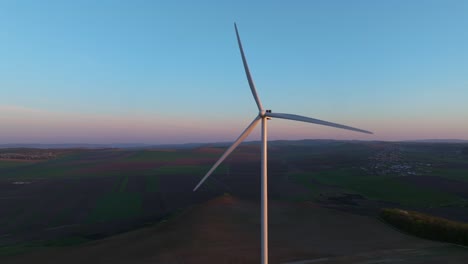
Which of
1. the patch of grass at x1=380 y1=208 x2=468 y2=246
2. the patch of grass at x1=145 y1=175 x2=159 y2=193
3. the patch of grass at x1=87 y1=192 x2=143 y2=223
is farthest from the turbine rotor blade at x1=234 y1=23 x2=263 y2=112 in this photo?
the patch of grass at x1=145 y1=175 x2=159 y2=193

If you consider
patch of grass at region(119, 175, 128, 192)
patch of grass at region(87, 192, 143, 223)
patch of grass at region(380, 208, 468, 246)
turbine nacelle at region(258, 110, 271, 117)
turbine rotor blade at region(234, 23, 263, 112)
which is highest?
turbine rotor blade at region(234, 23, 263, 112)

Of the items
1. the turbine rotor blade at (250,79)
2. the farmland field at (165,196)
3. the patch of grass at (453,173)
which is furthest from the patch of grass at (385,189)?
the turbine rotor blade at (250,79)

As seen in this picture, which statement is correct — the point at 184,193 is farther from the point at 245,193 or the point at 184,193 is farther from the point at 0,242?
the point at 0,242

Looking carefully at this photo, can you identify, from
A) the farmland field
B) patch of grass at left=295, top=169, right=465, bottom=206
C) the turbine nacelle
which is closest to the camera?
the turbine nacelle

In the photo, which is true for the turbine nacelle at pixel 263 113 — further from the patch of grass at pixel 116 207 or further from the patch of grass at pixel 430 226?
the patch of grass at pixel 116 207

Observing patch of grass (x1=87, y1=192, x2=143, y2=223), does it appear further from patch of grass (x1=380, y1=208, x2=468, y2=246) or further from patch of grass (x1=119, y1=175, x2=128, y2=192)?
patch of grass (x1=380, y1=208, x2=468, y2=246)

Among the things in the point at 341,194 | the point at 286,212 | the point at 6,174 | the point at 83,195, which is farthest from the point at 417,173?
the point at 6,174
